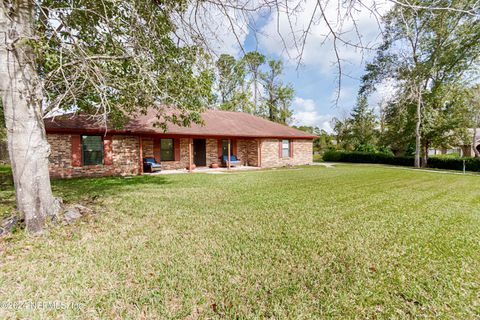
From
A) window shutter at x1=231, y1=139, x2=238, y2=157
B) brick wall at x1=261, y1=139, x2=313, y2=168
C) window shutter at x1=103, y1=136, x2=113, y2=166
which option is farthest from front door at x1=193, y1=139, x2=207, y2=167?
window shutter at x1=103, y1=136, x2=113, y2=166

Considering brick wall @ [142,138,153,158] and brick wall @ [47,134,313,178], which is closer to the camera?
brick wall @ [47,134,313,178]

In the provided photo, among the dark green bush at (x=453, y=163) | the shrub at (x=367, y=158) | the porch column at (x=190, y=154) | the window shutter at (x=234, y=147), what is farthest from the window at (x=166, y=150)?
the dark green bush at (x=453, y=163)

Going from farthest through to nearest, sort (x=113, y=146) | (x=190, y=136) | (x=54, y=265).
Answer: (x=190, y=136), (x=113, y=146), (x=54, y=265)

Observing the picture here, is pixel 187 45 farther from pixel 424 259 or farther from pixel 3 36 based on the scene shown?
pixel 424 259

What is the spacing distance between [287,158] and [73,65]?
14.5 meters

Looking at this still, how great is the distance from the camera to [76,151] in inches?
396

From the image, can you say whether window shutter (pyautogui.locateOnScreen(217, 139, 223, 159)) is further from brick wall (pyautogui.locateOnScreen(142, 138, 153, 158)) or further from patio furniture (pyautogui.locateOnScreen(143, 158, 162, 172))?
brick wall (pyautogui.locateOnScreen(142, 138, 153, 158))

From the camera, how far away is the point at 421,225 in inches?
167

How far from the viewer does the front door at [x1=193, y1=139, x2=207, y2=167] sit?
14.2 metres

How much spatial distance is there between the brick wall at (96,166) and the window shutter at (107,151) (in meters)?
0.13

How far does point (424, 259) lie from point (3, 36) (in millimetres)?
7093

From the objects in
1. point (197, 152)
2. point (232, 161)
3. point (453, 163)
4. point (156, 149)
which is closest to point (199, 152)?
point (197, 152)

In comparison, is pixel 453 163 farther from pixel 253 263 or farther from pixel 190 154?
pixel 253 263

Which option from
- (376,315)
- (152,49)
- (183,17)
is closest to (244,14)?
(183,17)
